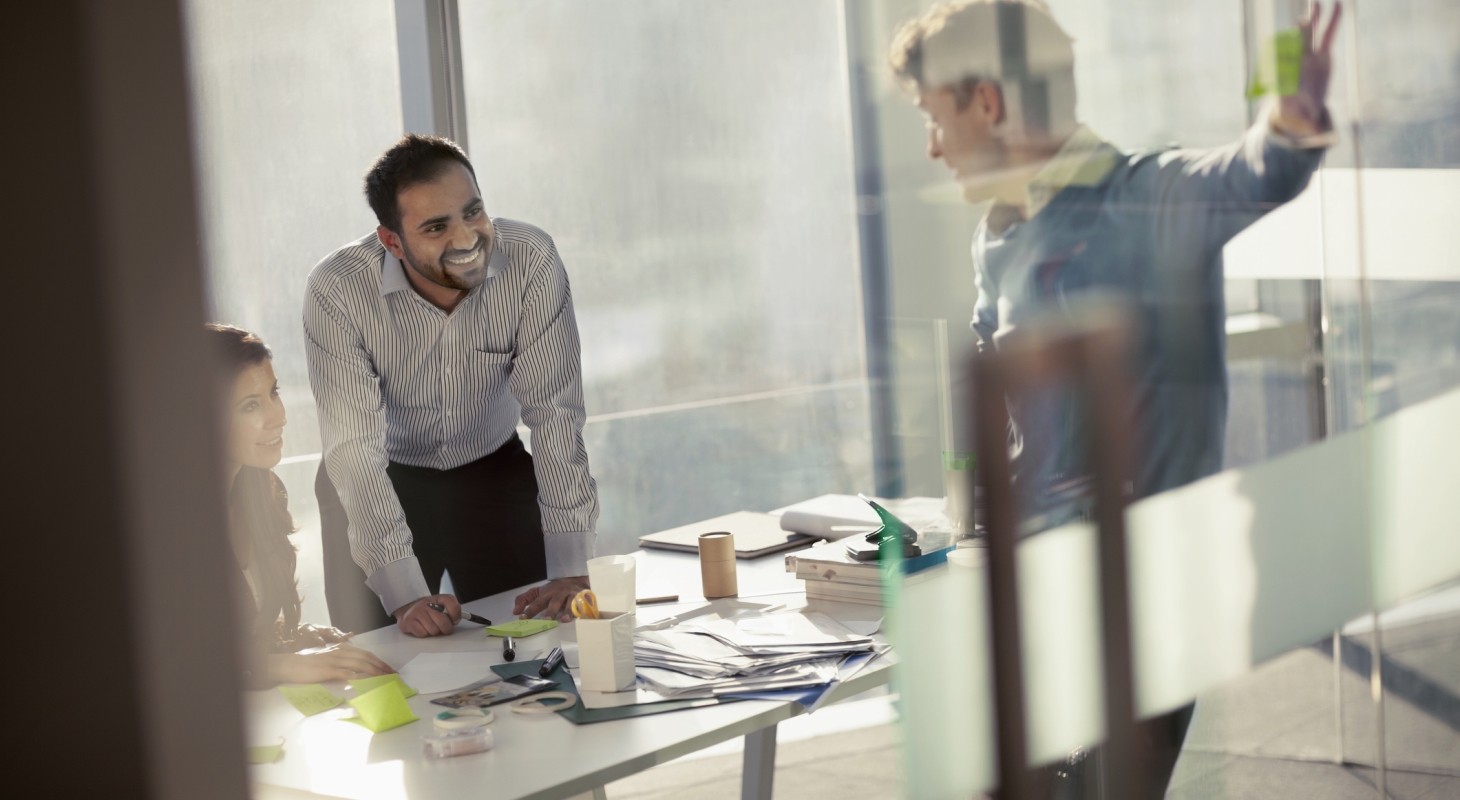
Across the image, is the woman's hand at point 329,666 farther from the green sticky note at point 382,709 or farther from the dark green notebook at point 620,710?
the dark green notebook at point 620,710

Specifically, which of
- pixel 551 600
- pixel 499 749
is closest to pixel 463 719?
pixel 499 749

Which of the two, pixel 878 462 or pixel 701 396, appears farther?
pixel 701 396

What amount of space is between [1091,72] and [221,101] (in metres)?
2.60

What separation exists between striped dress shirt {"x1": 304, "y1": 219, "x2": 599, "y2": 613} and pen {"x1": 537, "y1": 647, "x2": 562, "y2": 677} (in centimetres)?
52

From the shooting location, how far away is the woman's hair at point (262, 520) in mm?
1850

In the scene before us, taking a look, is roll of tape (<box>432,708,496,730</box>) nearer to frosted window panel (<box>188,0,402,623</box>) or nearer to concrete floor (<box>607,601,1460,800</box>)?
concrete floor (<box>607,601,1460,800</box>)

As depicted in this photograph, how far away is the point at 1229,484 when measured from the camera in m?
1.07

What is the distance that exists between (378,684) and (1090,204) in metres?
1.00

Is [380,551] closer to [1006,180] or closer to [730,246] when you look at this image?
[1006,180]

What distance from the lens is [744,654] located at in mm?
1537

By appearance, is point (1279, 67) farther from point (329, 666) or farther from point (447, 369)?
point (447, 369)

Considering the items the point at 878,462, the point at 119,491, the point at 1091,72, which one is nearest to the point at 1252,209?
the point at 1091,72

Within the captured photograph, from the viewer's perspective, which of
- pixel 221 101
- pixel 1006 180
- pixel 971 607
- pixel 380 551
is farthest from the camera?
pixel 221 101

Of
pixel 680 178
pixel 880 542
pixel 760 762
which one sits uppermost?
pixel 680 178
